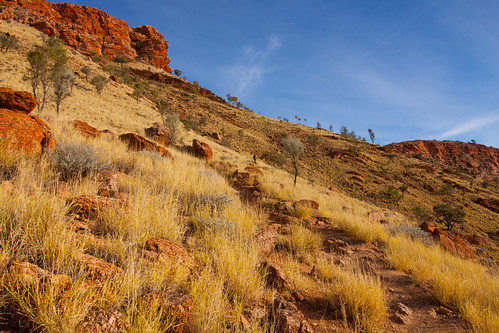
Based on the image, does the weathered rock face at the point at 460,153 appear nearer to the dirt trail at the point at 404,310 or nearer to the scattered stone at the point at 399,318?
the dirt trail at the point at 404,310

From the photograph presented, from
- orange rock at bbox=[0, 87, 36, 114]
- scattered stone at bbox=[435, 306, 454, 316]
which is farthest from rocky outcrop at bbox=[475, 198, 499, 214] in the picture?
orange rock at bbox=[0, 87, 36, 114]

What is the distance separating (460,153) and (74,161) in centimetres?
10197

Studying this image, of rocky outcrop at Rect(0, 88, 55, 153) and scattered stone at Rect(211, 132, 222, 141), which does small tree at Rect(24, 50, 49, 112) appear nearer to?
rocky outcrop at Rect(0, 88, 55, 153)

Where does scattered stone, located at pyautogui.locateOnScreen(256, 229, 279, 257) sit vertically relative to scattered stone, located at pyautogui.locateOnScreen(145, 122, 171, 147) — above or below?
below

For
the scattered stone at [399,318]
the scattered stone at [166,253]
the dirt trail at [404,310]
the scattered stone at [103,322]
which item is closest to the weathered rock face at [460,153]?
the dirt trail at [404,310]

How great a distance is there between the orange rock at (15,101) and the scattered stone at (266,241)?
6.40 meters

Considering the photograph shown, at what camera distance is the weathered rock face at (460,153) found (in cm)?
6838

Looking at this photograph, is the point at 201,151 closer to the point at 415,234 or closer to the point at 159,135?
the point at 159,135

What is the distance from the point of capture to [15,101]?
554 cm

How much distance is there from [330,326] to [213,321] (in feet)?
4.38

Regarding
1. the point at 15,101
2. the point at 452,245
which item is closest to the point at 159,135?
the point at 15,101

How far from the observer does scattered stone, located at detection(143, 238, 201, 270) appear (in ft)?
7.60

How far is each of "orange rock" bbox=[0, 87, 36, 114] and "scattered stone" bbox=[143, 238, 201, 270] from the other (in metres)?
5.72

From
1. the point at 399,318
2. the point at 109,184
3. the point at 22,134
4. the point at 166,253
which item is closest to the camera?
the point at 166,253
